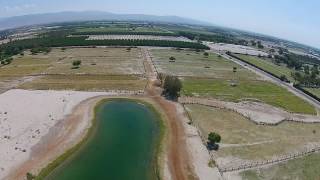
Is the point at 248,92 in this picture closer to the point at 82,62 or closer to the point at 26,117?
the point at 26,117

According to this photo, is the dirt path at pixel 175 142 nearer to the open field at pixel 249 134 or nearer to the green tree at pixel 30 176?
the open field at pixel 249 134

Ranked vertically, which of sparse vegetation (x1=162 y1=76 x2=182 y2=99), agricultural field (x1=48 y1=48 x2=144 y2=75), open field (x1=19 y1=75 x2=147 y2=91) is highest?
sparse vegetation (x1=162 y1=76 x2=182 y2=99)

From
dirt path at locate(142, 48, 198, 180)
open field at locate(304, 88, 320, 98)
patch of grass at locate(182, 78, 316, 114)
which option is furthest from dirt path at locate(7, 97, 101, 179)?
open field at locate(304, 88, 320, 98)

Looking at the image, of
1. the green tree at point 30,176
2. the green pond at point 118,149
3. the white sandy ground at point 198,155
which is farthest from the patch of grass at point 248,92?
the green tree at point 30,176

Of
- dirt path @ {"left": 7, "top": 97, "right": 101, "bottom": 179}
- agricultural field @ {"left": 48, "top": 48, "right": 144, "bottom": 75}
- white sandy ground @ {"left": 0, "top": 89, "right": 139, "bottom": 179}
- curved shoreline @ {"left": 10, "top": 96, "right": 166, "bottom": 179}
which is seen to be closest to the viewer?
curved shoreline @ {"left": 10, "top": 96, "right": 166, "bottom": 179}

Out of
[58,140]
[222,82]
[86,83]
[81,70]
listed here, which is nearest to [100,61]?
[81,70]

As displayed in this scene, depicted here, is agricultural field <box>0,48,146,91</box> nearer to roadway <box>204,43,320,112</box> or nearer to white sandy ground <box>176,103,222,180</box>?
white sandy ground <box>176,103,222,180</box>

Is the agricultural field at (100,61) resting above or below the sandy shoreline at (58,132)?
above
